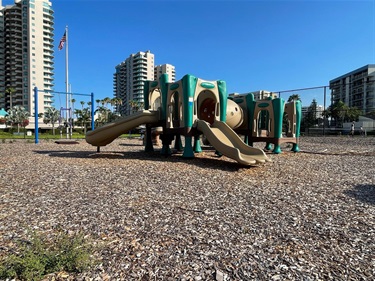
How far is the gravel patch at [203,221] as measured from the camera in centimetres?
242

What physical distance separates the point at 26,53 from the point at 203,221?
364 feet

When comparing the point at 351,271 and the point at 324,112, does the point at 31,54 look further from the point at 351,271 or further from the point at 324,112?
the point at 351,271

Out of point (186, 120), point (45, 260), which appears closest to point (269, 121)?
point (186, 120)

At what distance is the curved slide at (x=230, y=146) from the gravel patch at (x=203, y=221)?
1.25 metres

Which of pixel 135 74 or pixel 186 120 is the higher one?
pixel 135 74

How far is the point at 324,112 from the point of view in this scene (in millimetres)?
24906

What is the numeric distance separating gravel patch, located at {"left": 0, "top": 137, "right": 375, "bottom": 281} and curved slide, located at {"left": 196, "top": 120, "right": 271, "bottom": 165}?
4.11 ft

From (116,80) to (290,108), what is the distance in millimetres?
140061

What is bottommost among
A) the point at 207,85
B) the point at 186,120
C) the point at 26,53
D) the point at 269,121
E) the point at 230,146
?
the point at 230,146

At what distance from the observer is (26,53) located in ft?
300

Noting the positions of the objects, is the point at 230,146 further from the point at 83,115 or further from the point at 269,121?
the point at 83,115

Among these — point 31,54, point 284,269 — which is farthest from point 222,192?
point 31,54

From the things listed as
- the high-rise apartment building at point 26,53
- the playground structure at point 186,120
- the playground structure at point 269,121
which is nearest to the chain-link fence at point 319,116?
the playground structure at point 269,121

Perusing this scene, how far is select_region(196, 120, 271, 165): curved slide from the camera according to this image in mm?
7812
